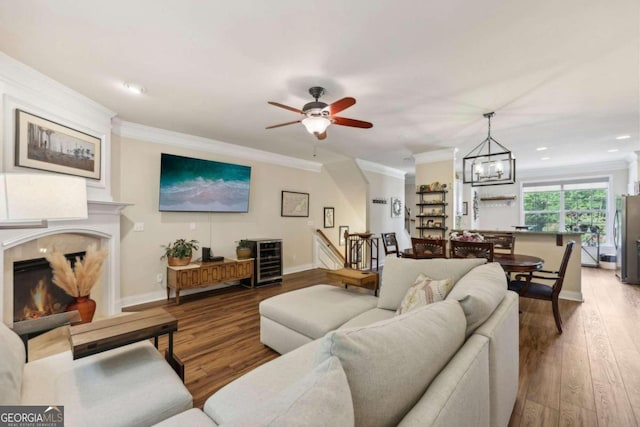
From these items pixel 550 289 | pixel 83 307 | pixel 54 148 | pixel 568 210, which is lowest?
pixel 83 307

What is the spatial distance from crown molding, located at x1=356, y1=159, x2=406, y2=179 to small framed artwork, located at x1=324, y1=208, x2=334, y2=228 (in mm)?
1306

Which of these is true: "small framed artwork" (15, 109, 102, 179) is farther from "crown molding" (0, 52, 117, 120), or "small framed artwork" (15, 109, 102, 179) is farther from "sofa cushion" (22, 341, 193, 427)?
"sofa cushion" (22, 341, 193, 427)

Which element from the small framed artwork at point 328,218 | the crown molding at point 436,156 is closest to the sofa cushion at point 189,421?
the crown molding at point 436,156

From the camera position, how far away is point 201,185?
170 inches

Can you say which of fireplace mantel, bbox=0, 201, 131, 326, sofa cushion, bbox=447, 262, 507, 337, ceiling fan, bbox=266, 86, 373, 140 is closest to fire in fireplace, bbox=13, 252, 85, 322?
fireplace mantel, bbox=0, 201, 131, 326

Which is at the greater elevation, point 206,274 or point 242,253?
point 242,253

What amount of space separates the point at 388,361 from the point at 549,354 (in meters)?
2.59

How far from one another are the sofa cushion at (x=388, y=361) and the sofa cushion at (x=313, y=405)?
55 millimetres

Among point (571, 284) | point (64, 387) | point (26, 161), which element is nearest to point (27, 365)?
point (64, 387)

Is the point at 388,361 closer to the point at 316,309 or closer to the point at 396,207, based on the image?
the point at 316,309

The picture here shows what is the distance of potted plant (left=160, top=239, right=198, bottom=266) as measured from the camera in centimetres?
389

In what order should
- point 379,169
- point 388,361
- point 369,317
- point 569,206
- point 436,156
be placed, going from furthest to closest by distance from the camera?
point 569,206, point 379,169, point 436,156, point 369,317, point 388,361

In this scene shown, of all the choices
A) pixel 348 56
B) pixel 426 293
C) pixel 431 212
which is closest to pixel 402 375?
pixel 426 293

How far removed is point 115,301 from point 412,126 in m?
4.55
